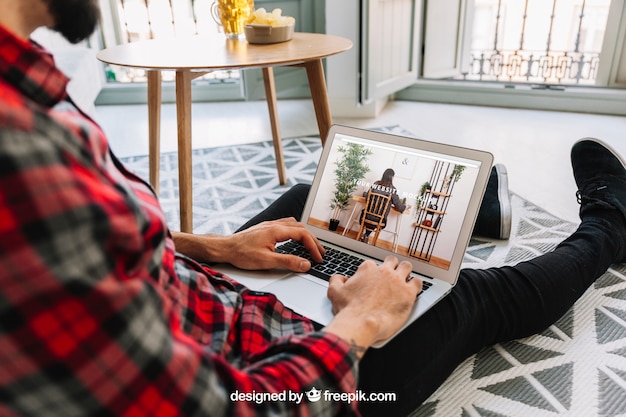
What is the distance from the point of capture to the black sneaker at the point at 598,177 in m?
1.29

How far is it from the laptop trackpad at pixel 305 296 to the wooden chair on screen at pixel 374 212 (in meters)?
0.15

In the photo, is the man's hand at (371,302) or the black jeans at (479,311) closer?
the man's hand at (371,302)

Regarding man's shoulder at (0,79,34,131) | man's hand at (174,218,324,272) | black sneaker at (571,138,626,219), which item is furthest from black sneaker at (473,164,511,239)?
man's shoulder at (0,79,34,131)

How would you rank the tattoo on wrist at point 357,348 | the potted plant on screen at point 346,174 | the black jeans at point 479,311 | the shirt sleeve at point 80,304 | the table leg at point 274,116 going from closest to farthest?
the shirt sleeve at point 80,304
the tattoo on wrist at point 357,348
the black jeans at point 479,311
the potted plant on screen at point 346,174
the table leg at point 274,116

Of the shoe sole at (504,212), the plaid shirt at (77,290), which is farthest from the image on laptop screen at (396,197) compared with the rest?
the shoe sole at (504,212)

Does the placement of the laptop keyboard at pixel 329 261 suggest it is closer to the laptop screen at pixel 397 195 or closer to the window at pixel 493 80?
the laptop screen at pixel 397 195

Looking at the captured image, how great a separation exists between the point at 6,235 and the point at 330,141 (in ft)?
2.39

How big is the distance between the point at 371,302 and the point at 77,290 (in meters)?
0.41

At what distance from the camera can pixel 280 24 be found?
165 cm

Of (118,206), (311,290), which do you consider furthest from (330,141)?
(118,206)

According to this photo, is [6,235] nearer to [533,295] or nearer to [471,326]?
[471,326]

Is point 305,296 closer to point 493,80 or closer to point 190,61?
point 190,61

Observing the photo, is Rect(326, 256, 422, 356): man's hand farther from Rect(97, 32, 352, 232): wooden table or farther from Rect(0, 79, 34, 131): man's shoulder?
Rect(97, 32, 352, 232): wooden table

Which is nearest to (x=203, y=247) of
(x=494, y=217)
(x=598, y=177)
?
(x=494, y=217)
